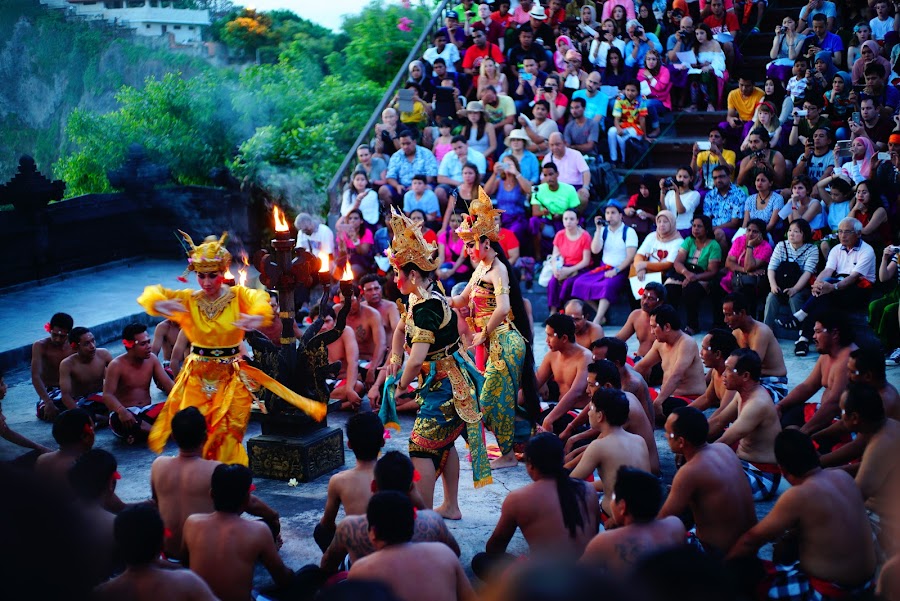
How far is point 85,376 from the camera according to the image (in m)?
8.45

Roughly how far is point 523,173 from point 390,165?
188cm

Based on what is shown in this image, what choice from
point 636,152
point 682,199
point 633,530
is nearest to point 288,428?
point 633,530

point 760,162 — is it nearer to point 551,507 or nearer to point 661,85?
point 661,85

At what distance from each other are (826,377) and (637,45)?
7976 mm

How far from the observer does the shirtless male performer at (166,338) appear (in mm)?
9211

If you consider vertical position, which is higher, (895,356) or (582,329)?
(582,329)

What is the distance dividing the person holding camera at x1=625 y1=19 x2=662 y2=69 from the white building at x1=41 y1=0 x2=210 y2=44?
12526 millimetres

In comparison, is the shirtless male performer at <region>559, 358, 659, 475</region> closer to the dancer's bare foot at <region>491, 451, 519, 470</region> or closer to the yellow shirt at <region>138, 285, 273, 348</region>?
the dancer's bare foot at <region>491, 451, 519, 470</region>

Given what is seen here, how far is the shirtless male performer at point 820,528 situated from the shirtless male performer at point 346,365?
444cm

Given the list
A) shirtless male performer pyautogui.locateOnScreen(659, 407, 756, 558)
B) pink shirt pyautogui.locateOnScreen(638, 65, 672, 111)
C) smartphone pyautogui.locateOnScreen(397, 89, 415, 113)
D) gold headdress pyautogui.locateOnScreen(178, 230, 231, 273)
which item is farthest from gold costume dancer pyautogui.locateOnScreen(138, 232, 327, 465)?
pink shirt pyautogui.locateOnScreen(638, 65, 672, 111)

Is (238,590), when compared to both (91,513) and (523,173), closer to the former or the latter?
(91,513)

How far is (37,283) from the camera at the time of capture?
13820mm

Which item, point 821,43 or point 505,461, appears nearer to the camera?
point 505,461

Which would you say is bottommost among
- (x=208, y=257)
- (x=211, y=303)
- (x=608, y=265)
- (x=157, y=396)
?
(x=157, y=396)
